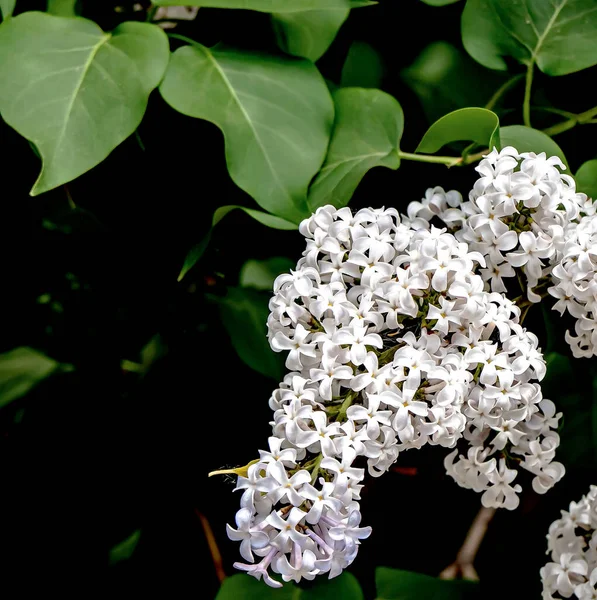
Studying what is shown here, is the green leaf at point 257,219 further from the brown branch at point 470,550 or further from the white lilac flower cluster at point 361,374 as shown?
the brown branch at point 470,550

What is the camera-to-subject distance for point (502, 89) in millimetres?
755

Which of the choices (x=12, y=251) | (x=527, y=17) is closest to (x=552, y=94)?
(x=527, y=17)

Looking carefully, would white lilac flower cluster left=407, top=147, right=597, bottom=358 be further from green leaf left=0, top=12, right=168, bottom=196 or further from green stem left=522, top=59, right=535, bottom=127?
green leaf left=0, top=12, right=168, bottom=196

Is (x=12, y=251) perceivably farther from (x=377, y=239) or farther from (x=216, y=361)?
(x=377, y=239)

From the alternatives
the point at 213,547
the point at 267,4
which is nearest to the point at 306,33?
the point at 267,4

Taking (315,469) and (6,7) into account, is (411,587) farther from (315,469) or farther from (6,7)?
(6,7)

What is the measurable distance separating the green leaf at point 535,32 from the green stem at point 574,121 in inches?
1.8

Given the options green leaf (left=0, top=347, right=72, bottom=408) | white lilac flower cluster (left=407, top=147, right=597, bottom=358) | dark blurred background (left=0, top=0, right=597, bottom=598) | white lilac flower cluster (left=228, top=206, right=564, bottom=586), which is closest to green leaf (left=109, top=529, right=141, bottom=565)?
dark blurred background (left=0, top=0, right=597, bottom=598)

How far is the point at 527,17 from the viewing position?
716 millimetres

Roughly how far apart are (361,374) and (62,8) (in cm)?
47

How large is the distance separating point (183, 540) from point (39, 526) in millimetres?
165

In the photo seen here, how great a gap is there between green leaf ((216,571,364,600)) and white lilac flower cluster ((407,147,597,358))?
297 mm

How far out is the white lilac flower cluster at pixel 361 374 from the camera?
477 mm

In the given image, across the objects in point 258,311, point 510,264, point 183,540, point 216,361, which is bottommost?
point 183,540
